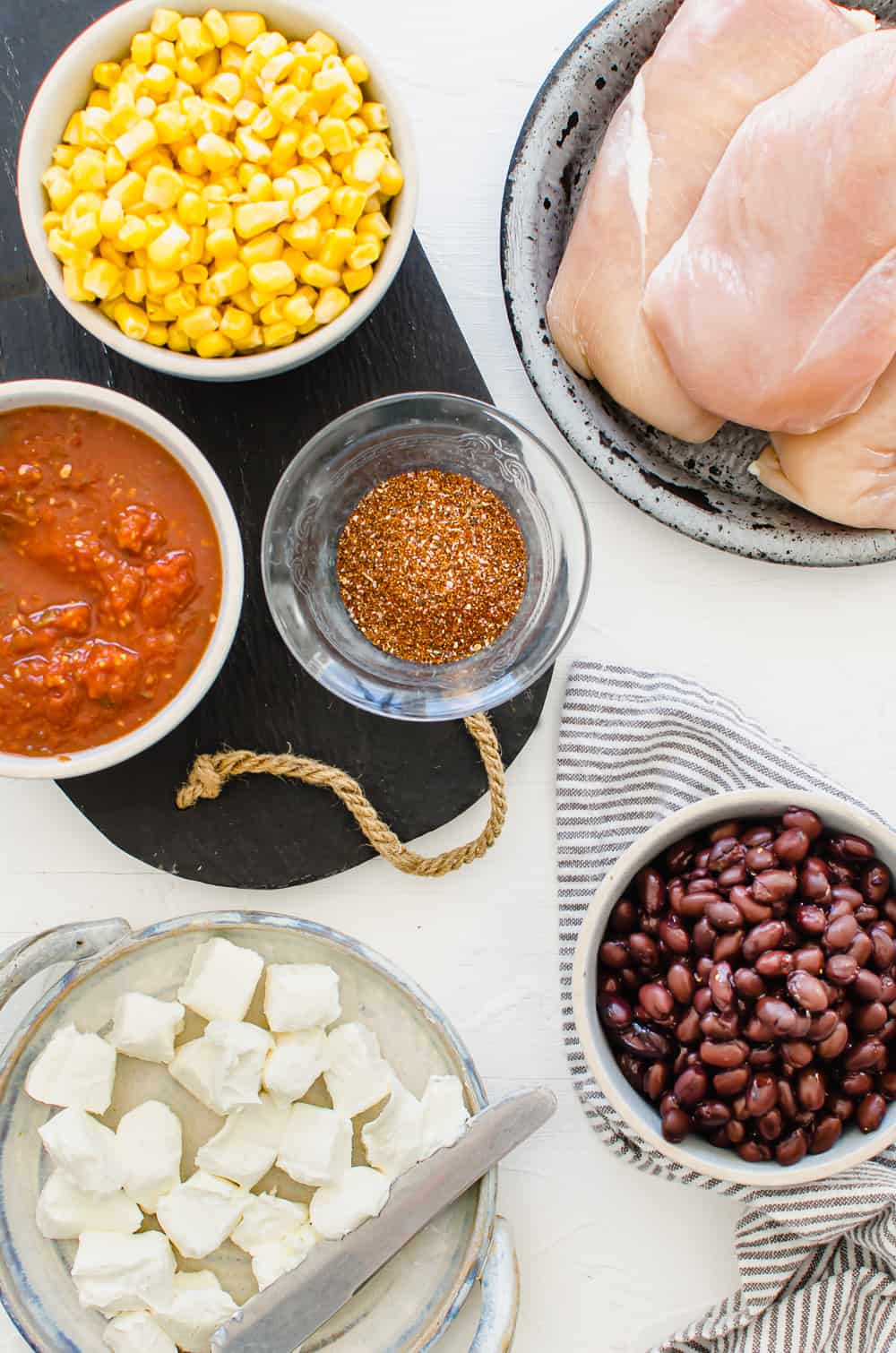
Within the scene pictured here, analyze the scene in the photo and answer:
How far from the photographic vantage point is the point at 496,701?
1.67 m

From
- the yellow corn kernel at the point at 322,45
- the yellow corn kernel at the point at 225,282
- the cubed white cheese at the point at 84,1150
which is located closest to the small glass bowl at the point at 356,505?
the yellow corn kernel at the point at 225,282

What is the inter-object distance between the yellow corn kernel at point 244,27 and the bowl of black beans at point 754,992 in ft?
3.82

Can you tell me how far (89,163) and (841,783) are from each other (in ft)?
4.70

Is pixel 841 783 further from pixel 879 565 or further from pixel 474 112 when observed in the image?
pixel 474 112

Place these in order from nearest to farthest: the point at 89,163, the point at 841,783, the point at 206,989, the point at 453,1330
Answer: the point at 89,163, the point at 206,989, the point at 453,1330, the point at 841,783

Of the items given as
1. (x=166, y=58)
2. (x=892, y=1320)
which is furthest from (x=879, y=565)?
(x=166, y=58)

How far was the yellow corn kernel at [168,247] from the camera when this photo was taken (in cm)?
143

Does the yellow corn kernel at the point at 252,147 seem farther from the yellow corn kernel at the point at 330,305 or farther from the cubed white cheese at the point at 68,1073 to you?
the cubed white cheese at the point at 68,1073

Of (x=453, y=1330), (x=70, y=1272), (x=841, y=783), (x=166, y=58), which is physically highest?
(x=166, y=58)

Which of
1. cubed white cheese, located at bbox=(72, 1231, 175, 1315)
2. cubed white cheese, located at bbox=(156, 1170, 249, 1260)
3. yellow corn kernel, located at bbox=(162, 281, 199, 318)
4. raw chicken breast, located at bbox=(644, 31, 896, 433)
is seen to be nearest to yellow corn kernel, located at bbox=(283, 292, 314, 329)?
yellow corn kernel, located at bbox=(162, 281, 199, 318)

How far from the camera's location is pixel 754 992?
4.78ft

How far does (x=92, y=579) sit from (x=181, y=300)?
374 millimetres

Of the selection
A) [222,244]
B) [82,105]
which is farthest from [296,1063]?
[82,105]

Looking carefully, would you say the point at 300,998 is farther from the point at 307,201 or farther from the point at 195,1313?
the point at 307,201
